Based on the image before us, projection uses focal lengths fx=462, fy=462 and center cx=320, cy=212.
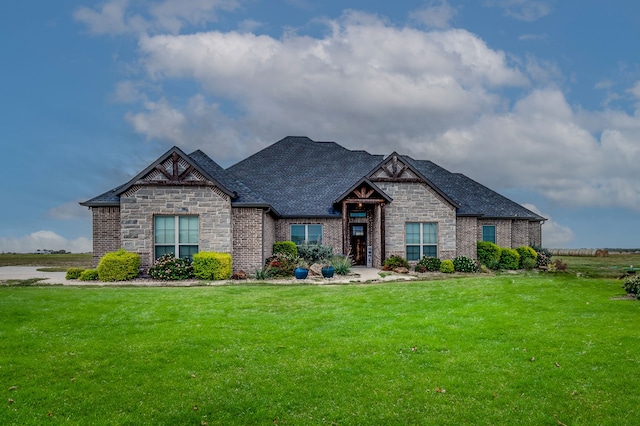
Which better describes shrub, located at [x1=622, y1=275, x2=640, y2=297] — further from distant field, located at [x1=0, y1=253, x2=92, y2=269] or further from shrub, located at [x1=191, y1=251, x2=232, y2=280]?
distant field, located at [x1=0, y1=253, x2=92, y2=269]

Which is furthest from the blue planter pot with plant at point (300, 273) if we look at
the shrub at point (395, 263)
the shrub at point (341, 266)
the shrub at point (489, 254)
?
the shrub at point (489, 254)

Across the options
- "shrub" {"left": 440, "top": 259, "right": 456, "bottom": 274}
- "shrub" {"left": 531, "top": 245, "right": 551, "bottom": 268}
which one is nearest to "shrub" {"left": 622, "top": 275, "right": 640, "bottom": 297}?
"shrub" {"left": 440, "top": 259, "right": 456, "bottom": 274}

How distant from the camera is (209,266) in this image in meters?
21.8

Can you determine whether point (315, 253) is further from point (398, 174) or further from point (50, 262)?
point (50, 262)

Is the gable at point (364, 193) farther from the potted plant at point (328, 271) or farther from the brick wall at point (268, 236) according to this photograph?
the potted plant at point (328, 271)

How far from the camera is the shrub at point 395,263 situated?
26.3 metres

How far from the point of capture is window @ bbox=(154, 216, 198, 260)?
2314cm

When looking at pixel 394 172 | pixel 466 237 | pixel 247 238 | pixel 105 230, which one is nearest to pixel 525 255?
pixel 466 237

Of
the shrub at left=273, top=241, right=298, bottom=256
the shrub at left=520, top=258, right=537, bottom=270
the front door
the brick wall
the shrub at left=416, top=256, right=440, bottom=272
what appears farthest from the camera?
the shrub at left=520, top=258, right=537, bottom=270

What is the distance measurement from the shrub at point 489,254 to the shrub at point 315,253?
10188 mm

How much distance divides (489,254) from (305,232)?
39.0 feet

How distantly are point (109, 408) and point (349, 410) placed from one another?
355cm

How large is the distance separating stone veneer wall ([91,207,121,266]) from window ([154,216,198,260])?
230 cm

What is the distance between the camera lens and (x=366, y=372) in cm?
796
